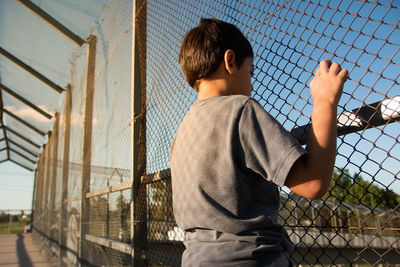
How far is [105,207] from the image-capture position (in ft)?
10.6

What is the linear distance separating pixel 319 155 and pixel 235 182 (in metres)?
0.22

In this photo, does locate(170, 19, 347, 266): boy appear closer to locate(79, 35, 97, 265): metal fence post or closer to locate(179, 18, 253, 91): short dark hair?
locate(179, 18, 253, 91): short dark hair

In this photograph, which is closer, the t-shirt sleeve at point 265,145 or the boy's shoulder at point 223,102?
the t-shirt sleeve at point 265,145

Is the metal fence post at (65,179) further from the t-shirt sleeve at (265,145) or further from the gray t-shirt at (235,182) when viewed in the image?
the t-shirt sleeve at (265,145)

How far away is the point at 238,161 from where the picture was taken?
2.77 feet

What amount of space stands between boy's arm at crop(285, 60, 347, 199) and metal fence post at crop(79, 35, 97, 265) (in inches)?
144

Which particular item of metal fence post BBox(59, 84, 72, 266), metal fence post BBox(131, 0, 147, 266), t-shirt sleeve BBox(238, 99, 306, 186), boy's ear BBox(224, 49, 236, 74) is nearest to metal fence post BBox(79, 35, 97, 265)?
metal fence post BBox(131, 0, 147, 266)

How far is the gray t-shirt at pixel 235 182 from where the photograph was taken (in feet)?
2.49

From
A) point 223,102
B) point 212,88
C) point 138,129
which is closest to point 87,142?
point 138,129

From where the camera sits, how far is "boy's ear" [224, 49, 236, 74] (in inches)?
38.2

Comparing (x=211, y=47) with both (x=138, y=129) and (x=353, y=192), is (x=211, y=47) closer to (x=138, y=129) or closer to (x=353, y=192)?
(x=353, y=192)

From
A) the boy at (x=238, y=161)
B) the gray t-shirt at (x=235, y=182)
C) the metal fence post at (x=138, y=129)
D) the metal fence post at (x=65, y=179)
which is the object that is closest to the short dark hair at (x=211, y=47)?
the boy at (x=238, y=161)

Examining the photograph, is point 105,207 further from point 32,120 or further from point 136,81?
point 32,120

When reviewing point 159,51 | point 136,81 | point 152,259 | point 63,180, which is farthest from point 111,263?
point 63,180
